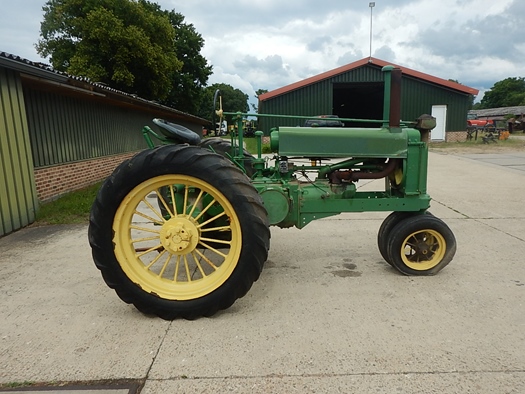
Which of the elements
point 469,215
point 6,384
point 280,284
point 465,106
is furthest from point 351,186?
point 465,106

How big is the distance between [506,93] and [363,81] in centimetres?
7300

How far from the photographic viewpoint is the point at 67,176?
8.14m

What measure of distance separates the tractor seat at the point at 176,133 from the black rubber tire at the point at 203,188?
0.54m

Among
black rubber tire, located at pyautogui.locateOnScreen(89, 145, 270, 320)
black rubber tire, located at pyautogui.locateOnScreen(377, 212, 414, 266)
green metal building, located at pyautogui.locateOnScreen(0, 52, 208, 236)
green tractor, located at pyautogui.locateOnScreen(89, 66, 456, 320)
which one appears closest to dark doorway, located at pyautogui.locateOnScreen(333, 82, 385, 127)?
green metal building, located at pyautogui.locateOnScreen(0, 52, 208, 236)

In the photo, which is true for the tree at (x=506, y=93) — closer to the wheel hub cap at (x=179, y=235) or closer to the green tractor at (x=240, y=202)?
the green tractor at (x=240, y=202)

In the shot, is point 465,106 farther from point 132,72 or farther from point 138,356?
point 138,356

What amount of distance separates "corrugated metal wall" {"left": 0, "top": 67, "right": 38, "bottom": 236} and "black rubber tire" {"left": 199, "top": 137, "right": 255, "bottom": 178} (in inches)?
121

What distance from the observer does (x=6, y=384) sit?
2141mm

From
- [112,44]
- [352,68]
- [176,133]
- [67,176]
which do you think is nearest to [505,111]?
[352,68]

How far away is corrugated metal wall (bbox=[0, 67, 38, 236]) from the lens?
5.23m

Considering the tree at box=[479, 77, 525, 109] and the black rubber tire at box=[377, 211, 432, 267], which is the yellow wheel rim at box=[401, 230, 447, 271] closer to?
the black rubber tire at box=[377, 211, 432, 267]

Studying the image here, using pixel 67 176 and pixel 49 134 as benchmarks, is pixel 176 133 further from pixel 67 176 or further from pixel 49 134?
pixel 67 176

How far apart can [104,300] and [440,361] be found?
249 centimetres

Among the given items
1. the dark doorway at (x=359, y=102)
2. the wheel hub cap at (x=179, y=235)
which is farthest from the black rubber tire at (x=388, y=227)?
the dark doorway at (x=359, y=102)
